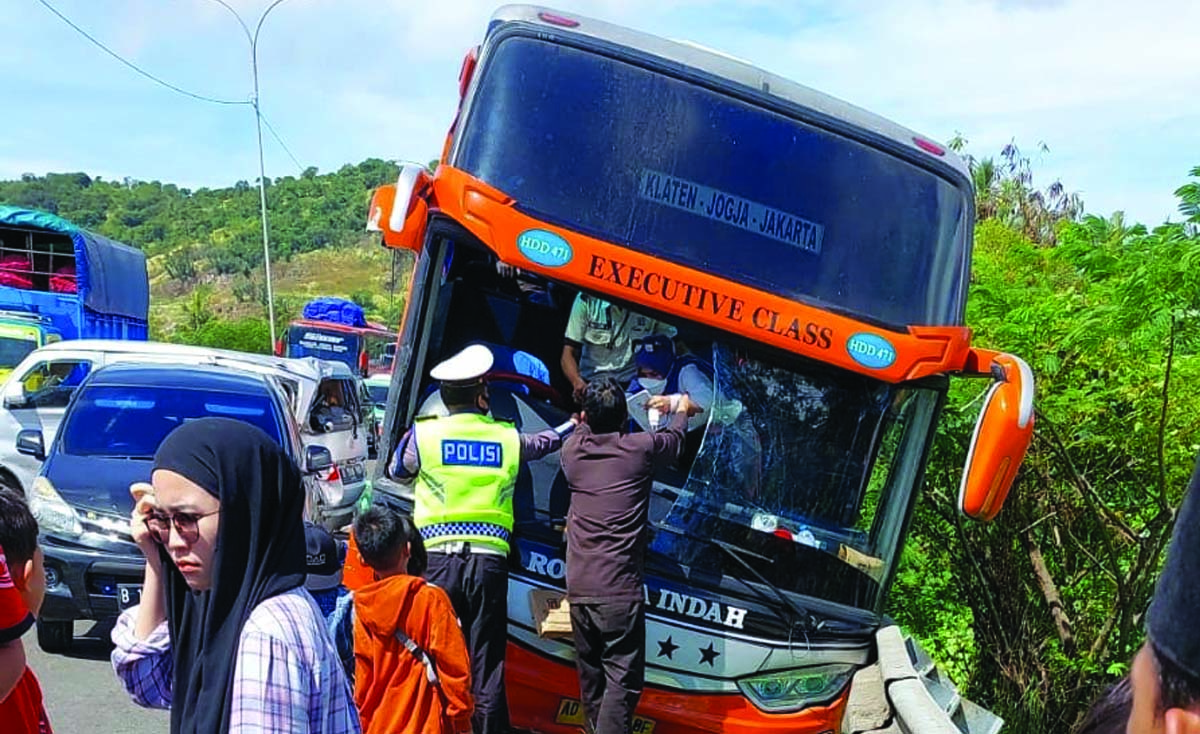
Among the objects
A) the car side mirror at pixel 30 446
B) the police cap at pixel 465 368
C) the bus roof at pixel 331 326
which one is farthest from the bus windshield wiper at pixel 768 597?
the bus roof at pixel 331 326

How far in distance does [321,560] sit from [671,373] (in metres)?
1.83

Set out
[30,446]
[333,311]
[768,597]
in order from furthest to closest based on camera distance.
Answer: [333,311] → [30,446] → [768,597]

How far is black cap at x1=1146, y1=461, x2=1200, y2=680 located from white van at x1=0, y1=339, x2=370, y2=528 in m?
9.10

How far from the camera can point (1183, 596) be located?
1169mm

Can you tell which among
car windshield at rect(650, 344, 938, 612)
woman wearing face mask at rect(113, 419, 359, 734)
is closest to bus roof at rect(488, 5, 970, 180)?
car windshield at rect(650, 344, 938, 612)

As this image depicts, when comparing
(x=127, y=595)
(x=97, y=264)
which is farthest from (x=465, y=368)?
(x=97, y=264)

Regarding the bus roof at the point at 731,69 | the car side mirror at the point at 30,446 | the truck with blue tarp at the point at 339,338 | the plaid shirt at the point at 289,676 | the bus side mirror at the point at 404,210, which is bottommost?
the truck with blue tarp at the point at 339,338

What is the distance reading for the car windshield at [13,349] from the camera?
17.1 m

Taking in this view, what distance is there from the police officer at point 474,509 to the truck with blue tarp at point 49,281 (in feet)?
45.3

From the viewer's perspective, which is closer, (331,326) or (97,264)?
→ (97,264)

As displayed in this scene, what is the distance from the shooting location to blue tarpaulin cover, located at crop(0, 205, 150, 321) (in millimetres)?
18891

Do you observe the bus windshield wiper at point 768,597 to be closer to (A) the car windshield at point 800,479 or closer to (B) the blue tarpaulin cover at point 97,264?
(A) the car windshield at point 800,479

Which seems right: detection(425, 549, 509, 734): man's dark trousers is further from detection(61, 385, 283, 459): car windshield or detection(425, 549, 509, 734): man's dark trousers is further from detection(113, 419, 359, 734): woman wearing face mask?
detection(61, 385, 283, 459): car windshield

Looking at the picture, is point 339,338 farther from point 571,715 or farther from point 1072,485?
point 571,715
